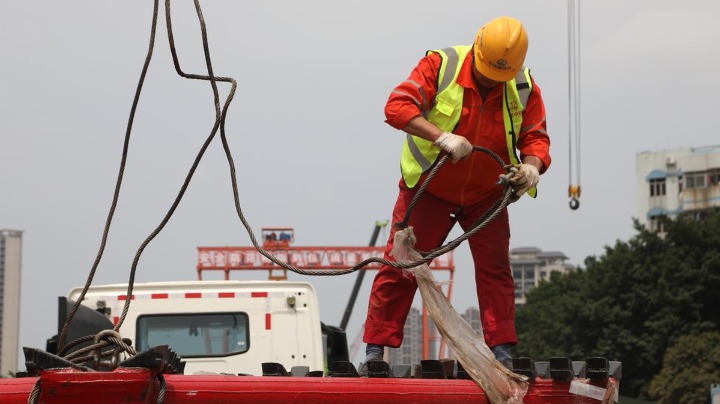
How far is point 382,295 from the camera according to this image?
242 inches

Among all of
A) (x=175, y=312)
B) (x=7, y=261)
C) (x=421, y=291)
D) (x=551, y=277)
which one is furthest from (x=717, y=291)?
(x=7, y=261)

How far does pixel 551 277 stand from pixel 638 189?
92.7 feet

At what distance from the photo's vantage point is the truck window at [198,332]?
9.62m

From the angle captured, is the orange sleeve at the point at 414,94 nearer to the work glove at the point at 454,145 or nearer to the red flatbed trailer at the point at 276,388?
the work glove at the point at 454,145

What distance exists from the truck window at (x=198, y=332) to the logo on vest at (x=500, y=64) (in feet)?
13.9

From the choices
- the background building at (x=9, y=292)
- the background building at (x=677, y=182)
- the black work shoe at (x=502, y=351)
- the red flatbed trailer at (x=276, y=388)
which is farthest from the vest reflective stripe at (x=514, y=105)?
the background building at (x=9, y=292)

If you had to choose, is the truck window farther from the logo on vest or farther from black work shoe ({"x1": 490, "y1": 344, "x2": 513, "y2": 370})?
the logo on vest

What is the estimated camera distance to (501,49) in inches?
234

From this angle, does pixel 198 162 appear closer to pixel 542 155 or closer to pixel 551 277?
pixel 542 155

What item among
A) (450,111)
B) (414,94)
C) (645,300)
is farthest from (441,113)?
(645,300)

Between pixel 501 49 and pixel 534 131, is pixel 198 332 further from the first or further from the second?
pixel 501 49

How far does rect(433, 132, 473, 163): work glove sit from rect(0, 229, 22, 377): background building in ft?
374

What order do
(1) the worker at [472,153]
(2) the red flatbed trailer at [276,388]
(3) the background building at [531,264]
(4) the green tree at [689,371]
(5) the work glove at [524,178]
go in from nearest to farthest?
(2) the red flatbed trailer at [276,388]
(5) the work glove at [524,178]
(1) the worker at [472,153]
(4) the green tree at [689,371]
(3) the background building at [531,264]

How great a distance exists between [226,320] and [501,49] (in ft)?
14.5
